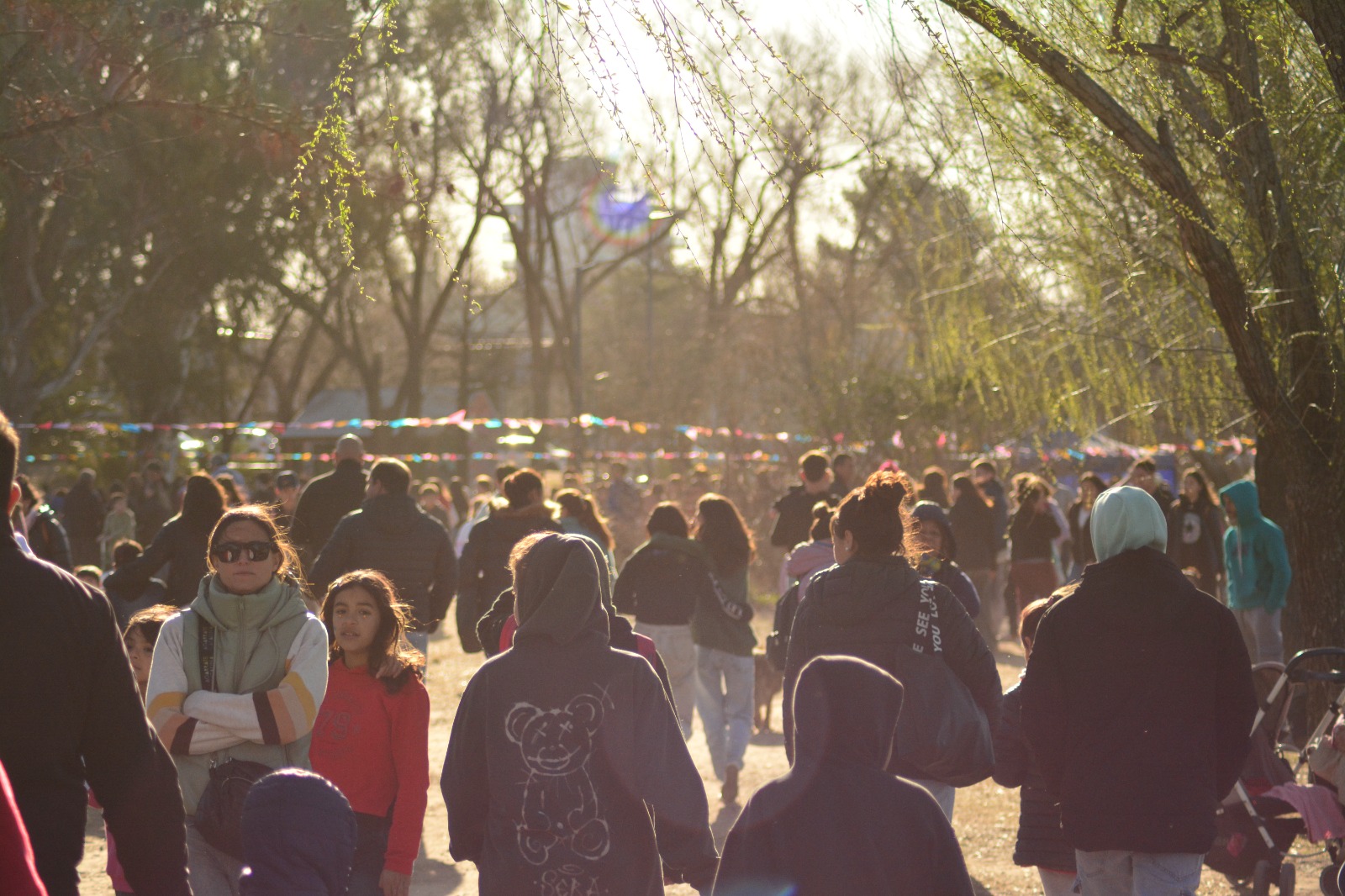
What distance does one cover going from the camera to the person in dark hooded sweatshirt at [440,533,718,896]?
381 cm

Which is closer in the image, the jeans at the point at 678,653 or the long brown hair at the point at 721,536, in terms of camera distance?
the jeans at the point at 678,653

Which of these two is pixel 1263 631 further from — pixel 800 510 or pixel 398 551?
pixel 398 551

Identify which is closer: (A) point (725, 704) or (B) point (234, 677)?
(B) point (234, 677)

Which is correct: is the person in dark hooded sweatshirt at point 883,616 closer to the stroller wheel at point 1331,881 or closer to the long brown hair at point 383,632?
the long brown hair at point 383,632

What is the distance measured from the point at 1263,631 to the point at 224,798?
30.4ft

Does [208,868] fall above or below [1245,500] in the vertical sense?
below

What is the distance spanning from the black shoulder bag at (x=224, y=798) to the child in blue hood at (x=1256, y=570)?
8.37 metres

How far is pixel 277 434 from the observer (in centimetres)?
4022

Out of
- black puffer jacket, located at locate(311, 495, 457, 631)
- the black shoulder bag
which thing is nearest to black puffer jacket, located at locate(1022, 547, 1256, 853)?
the black shoulder bag

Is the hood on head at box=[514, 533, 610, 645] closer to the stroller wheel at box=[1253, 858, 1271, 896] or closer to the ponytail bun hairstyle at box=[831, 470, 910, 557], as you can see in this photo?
the ponytail bun hairstyle at box=[831, 470, 910, 557]

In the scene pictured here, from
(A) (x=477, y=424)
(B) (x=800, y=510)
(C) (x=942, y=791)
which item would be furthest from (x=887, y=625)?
(A) (x=477, y=424)

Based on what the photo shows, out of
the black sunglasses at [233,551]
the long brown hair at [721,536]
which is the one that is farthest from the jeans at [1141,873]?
the long brown hair at [721,536]

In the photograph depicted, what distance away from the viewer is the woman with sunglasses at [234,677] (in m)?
4.53

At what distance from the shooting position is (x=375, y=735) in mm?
4922
